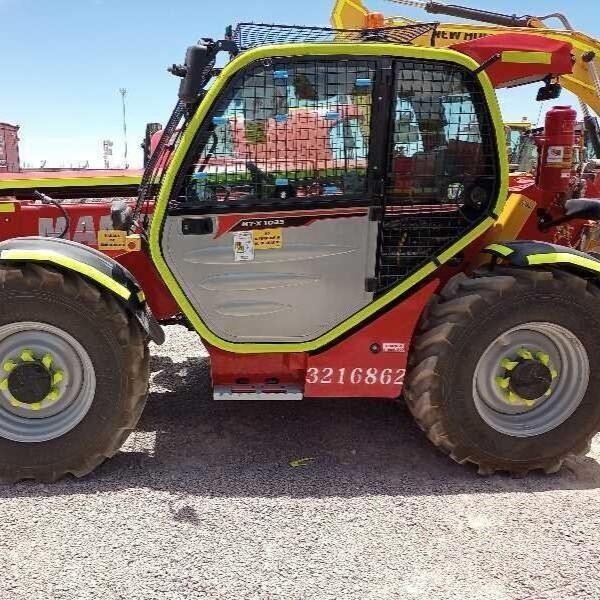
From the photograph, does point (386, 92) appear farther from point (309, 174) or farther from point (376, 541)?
point (376, 541)

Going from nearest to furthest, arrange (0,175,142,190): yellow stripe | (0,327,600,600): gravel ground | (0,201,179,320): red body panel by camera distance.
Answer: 1. (0,327,600,600): gravel ground
2. (0,201,179,320): red body panel
3. (0,175,142,190): yellow stripe

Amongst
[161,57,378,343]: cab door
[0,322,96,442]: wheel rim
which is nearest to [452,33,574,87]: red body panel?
[161,57,378,343]: cab door

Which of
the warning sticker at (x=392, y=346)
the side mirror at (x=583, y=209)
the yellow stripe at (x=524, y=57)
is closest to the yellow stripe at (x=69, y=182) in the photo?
the warning sticker at (x=392, y=346)

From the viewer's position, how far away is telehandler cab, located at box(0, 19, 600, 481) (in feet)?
11.2

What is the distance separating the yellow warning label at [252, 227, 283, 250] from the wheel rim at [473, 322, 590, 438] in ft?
4.31

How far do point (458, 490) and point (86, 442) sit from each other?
2.04 metres

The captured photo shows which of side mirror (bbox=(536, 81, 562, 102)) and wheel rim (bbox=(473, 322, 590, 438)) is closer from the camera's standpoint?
wheel rim (bbox=(473, 322, 590, 438))

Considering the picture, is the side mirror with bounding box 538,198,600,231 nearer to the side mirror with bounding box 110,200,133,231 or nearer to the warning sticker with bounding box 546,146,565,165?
the warning sticker with bounding box 546,146,565,165

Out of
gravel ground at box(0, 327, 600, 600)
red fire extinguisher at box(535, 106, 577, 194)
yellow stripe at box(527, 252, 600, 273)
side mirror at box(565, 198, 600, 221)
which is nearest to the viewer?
gravel ground at box(0, 327, 600, 600)

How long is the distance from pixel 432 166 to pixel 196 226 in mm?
1338

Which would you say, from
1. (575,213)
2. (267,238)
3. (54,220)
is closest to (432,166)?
(267,238)

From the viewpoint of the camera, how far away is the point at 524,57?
11.7ft

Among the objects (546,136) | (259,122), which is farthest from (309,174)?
(546,136)

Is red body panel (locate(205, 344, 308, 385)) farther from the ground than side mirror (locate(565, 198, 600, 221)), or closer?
closer
